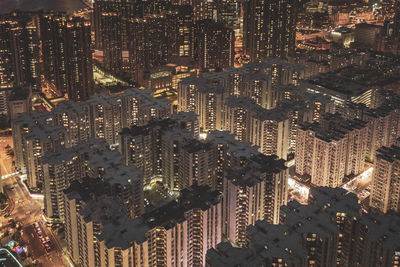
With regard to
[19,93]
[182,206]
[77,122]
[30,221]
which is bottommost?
[30,221]

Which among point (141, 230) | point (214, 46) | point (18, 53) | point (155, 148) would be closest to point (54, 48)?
point (18, 53)

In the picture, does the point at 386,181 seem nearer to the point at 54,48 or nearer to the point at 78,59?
the point at 78,59

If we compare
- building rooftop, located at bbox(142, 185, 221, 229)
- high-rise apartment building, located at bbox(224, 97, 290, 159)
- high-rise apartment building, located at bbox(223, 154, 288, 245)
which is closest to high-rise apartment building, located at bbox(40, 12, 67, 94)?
high-rise apartment building, located at bbox(224, 97, 290, 159)

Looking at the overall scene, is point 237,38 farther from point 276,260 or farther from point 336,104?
point 276,260

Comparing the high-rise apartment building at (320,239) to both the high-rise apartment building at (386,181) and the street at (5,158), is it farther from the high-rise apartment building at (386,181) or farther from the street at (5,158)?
the street at (5,158)

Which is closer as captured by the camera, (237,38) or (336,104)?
(336,104)

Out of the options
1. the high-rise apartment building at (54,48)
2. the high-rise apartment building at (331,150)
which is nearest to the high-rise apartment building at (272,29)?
the high-rise apartment building at (54,48)

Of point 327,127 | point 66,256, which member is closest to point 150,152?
point 66,256
